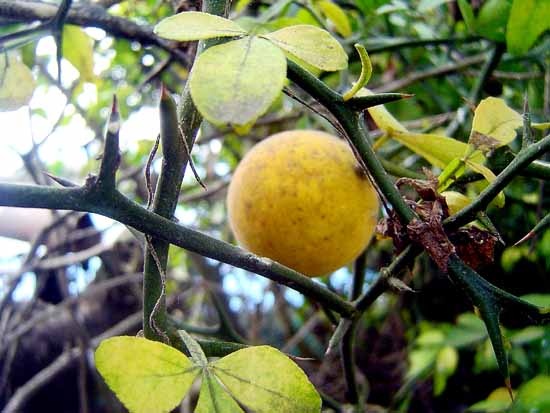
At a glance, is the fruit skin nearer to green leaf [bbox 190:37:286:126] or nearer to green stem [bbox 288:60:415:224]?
green stem [bbox 288:60:415:224]

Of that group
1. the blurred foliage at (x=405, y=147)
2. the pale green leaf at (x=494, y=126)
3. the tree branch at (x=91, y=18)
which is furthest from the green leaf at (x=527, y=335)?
the tree branch at (x=91, y=18)

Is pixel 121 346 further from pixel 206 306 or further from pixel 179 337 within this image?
pixel 206 306

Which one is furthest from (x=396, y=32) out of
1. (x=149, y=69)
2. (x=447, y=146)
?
(x=447, y=146)

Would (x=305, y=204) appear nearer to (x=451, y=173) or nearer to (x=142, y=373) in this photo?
Answer: (x=451, y=173)

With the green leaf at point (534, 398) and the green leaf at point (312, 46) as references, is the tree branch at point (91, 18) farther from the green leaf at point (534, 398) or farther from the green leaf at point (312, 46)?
the green leaf at point (534, 398)

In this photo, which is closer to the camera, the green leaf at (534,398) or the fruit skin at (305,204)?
the fruit skin at (305,204)

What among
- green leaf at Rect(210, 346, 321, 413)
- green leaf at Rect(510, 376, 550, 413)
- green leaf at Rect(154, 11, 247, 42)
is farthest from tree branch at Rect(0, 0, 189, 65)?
green leaf at Rect(510, 376, 550, 413)
